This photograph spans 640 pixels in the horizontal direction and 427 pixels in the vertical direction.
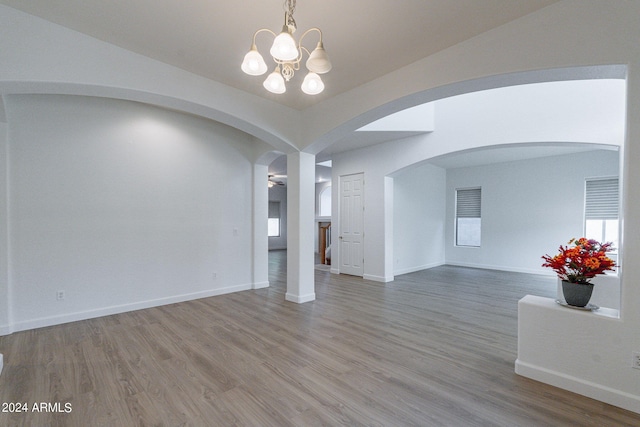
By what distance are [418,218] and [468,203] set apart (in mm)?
2094

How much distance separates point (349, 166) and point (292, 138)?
2.82 meters

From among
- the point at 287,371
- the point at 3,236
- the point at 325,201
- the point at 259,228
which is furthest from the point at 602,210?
the point at 3,236

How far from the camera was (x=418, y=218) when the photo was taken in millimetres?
7707

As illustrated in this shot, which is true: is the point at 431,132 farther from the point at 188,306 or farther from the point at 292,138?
the point at 188,306

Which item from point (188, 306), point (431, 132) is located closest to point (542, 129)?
point (431, 132)

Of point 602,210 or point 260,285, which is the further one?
point 602,210

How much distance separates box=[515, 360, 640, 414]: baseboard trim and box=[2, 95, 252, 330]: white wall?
A: 4446mm

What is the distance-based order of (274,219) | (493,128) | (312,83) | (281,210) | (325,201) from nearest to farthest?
(312,83)
(493,128)
(325,201)
(274,219)
(281,210)

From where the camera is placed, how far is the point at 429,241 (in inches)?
321

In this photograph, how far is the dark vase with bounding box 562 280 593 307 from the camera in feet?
7.41

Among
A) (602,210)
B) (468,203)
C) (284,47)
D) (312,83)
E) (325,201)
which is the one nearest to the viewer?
(284,47)

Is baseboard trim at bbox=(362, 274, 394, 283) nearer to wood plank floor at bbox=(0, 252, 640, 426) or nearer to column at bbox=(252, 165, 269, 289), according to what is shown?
wood plank floor at bbox=(0, 252, 640, 426)

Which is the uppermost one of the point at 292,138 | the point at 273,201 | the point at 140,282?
the point at 292,138

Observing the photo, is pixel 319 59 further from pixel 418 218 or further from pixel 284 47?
pixel 418 218
